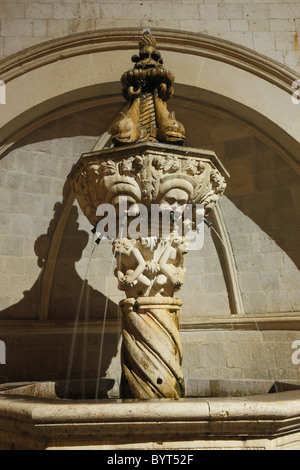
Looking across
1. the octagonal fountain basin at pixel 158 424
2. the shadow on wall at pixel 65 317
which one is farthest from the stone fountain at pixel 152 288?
the shadow on wall at pixel 65 317

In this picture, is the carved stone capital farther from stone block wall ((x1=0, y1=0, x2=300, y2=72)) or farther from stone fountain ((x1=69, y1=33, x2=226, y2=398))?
stone block wall ((x1=0, y1=0, x2=300, y2=72))

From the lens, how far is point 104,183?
2.67m

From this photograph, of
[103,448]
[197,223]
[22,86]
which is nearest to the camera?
[103,448]

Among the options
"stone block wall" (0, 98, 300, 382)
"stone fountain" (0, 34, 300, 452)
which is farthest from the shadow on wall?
"stone fountain" (0, 34, 300, 452)

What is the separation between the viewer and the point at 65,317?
4531 mm

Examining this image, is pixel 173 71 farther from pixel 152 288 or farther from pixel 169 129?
pixel 152 288

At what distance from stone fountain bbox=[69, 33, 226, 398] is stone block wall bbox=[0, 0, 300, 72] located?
2.25 metres

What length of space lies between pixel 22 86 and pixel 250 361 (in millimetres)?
3603

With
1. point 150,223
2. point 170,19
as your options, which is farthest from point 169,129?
point 170,19

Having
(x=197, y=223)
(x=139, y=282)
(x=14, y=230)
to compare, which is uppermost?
(x=14, y=230)

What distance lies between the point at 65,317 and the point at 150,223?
2.25 meters

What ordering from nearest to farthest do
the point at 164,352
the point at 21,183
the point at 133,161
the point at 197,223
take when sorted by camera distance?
the point at 164,352 → the point at 133,161 → the point at 197,223 → the point at 21,183

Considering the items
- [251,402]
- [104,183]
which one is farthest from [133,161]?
[251,402]
